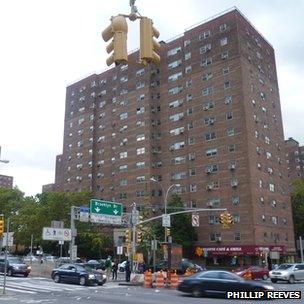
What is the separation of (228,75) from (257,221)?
2400cm

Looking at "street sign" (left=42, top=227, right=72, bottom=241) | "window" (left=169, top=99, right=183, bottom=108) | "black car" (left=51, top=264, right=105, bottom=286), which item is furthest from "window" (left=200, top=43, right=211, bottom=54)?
"black car" (left=51, top=264, right=105, bottom=286)

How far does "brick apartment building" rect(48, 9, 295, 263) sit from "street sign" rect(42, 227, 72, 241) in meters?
29.0

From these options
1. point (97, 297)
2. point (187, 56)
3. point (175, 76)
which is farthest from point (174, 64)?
point (97, 297)

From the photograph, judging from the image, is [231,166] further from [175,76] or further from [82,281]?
[82,281]

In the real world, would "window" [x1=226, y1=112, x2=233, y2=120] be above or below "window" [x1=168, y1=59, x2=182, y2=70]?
below

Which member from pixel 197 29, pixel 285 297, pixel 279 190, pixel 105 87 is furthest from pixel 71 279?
pixel 105 87

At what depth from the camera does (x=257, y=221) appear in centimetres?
6731

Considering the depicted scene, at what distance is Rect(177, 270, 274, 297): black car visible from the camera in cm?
2183

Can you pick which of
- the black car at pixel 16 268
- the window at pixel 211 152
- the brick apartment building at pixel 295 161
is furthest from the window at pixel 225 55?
the brick apartment building at pixel 295 161

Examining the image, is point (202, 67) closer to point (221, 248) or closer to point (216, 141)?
point (216, 141)

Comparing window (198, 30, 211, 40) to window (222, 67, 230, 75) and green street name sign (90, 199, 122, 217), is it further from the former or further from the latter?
green street name sign (90, 199, 122, 217)

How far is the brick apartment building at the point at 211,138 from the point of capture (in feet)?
229

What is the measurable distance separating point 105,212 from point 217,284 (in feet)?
73.0

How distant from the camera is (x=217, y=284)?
2244 centimetres
